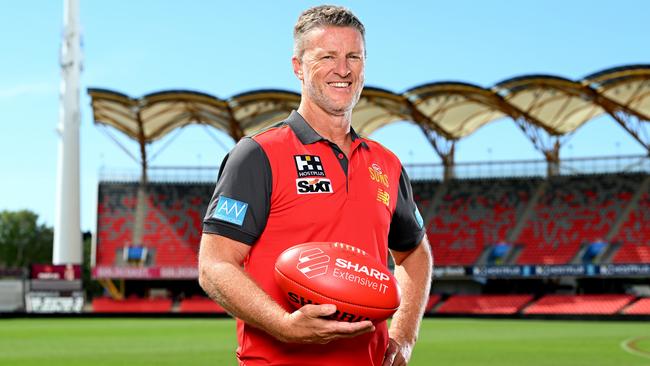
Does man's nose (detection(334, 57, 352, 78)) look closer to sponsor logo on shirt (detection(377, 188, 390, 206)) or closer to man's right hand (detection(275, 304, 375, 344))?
sponsor logo on shirt (detection(377, 188, 390, 206))

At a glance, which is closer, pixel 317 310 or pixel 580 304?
pixel 317 310

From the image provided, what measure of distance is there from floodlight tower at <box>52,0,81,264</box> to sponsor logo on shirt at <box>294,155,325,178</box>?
185ft

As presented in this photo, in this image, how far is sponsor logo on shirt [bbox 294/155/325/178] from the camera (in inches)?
126

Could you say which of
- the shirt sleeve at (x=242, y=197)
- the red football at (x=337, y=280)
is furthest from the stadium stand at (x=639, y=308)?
the shirt sleeve at (x=242, y=197)

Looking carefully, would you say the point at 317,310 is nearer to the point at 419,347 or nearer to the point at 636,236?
the point at 419,347

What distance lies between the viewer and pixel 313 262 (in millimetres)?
2979

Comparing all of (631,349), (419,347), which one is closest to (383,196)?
(419,347)

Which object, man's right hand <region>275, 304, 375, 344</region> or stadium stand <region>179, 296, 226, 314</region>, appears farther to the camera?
stadium stand <region>179, 296, 226, 314</region>

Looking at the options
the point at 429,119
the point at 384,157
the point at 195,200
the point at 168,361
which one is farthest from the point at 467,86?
the point at 384,157

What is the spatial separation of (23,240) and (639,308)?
274ft

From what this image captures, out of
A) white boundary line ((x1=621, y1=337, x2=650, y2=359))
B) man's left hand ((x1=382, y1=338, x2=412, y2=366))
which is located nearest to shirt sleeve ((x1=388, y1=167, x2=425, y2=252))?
man's left hand ((x1=382, y1=338, x2=412, y2=366))

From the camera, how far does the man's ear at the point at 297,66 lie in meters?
3.36

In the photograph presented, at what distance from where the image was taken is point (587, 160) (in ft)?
179

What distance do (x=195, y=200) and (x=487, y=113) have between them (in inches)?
823
